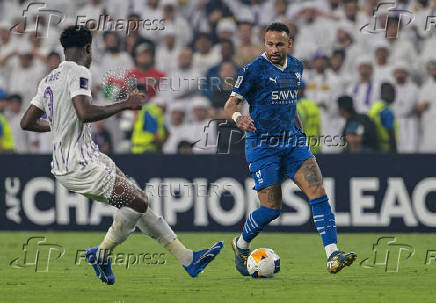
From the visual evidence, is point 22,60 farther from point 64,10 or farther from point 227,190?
point 227,190

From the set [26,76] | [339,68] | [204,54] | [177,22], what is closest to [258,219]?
[339,68]

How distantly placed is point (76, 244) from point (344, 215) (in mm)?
4137

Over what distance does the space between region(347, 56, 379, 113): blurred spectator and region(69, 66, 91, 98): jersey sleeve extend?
772 centimetres

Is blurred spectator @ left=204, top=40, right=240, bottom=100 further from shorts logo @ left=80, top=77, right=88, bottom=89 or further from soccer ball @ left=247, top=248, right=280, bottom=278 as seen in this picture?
shorts logo @ left=80, top=77, right=88, bottom=89

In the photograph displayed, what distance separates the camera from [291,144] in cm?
957

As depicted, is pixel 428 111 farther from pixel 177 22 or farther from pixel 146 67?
pixel 177 22

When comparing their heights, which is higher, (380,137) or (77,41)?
(77,41)

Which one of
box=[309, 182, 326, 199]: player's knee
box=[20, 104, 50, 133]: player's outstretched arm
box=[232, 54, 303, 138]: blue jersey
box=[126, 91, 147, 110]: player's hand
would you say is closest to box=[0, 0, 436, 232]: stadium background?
box=[232, 54, 303, 138]: blue jersey

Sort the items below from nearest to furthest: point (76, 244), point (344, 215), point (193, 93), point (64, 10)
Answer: point (76, 244) < point (344, 215) < point (193, 93) < point (64, 10)

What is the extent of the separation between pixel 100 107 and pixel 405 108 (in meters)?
8.47

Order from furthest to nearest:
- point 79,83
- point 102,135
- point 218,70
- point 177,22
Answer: point 177,22 → point 218,70 → point 102,135 → point 79,83

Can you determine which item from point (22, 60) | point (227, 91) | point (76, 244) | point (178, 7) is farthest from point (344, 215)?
point (22, 60)

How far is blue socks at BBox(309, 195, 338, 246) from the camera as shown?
9188 mm

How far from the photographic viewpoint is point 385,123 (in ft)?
48.4
